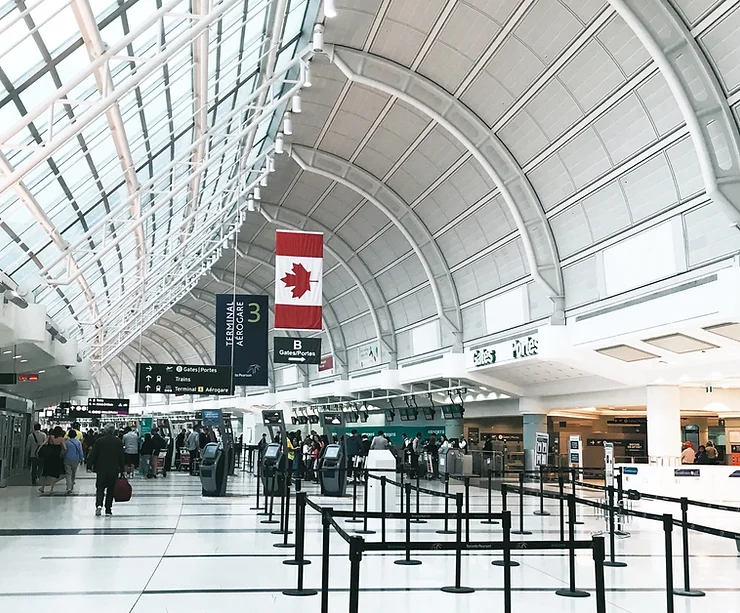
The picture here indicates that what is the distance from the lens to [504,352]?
30891 mm

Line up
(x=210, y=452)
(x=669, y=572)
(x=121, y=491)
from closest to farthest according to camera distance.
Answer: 1. (x=669, y=572)
2. (x=121, y=491)
3. (x=210, y=452)

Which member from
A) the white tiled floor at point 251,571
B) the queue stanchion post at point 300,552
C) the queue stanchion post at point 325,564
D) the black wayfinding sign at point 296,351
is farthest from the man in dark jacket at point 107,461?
the black wayfinding sign at point 296,351

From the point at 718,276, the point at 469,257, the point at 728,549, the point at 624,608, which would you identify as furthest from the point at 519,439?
the point at 624,608

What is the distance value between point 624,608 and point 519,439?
133ft

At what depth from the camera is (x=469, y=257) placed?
33.5 metres

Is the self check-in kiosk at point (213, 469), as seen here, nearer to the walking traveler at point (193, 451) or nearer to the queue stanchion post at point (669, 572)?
the walking traveler at point (193, 451)

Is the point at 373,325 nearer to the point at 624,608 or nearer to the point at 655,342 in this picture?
the point at 655,342

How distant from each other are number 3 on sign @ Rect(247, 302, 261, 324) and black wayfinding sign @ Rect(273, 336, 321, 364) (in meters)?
1.31

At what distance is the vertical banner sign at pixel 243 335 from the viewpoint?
3106 cm

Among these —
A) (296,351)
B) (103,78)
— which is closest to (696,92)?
(103,78)

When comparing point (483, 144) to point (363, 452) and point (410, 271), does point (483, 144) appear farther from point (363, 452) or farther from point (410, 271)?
point (363, 452)

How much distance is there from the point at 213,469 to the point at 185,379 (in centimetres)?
683

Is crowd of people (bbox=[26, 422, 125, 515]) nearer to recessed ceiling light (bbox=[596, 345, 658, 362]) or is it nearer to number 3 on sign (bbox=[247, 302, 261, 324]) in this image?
number 3 on sign (bbox=[247, 302, 261, 324])

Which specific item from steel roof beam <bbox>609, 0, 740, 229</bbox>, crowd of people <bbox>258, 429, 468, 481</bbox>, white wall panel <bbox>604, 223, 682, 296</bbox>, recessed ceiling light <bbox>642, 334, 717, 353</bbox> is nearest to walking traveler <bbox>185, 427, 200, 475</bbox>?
crowd of people <bbox>258, 429, 468, 481</bbox>
